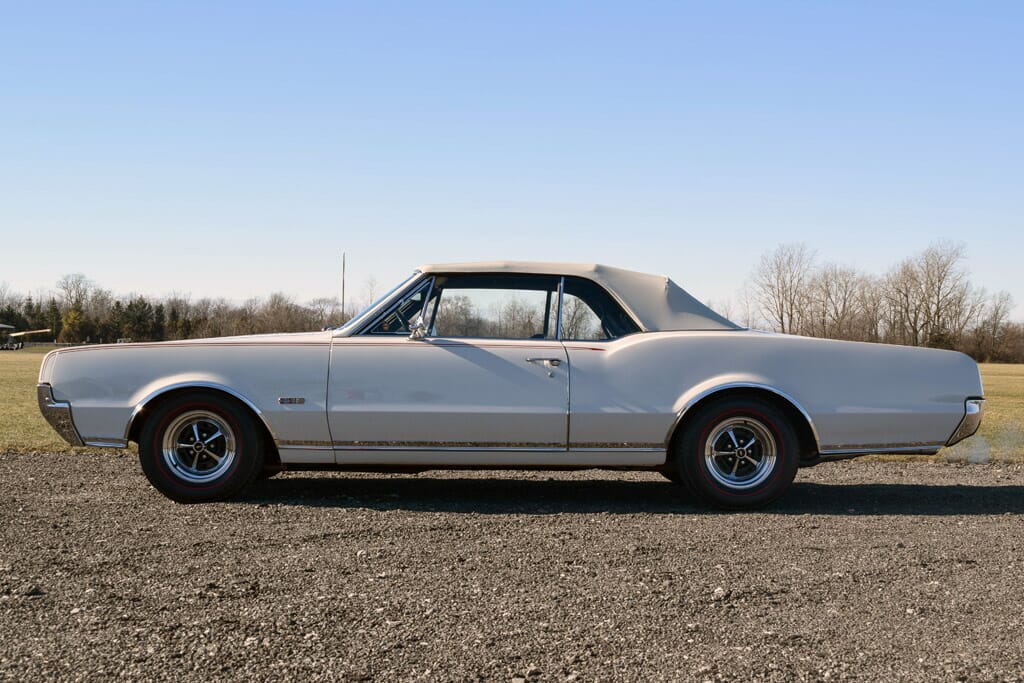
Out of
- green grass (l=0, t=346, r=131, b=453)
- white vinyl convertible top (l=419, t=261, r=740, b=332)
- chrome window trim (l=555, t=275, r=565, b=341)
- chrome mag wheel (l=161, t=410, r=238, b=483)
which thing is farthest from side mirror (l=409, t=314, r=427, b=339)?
green grass (l=0, t=346, r=131, b=453)

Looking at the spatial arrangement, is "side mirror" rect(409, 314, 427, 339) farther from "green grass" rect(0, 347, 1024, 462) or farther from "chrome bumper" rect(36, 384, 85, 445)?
"green grass" rect(0, 347, 1024, 462)

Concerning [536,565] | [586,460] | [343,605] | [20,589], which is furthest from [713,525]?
[20,589]

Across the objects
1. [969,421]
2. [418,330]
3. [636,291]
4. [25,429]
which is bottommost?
[25,429]

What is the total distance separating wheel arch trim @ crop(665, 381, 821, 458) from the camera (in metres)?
6.18

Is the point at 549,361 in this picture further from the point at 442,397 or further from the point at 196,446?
the point at 196,446

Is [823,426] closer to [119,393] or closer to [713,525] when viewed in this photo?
[713,525]

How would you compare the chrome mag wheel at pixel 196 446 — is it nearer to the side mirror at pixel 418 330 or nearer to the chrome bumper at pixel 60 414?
the chrome bumper at pixel 60 414

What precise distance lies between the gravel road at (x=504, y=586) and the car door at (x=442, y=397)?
42 cm

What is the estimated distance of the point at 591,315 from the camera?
21.4ft

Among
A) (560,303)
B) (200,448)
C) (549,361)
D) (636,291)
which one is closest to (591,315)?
(560,303)

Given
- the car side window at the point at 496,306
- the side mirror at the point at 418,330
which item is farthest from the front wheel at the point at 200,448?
the car side window at the point at 496,306

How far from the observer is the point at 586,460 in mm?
6227

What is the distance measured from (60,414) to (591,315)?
3561 mm

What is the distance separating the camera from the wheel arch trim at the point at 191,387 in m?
6.22
